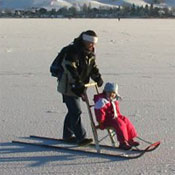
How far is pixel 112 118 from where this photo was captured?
14.7ft

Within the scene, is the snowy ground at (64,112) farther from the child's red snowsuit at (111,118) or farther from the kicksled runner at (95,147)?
the child's red snowsuit at (111,118)

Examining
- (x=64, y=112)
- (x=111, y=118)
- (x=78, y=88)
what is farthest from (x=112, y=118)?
(x=64, y=112)

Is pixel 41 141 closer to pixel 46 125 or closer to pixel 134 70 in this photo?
pixel 46 125

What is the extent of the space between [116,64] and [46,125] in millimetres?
6110

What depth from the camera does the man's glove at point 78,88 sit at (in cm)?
439

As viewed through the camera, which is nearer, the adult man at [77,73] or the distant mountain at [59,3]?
the adult man at [77,73]

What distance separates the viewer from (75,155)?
4543mm

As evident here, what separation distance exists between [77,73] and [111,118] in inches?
19.1

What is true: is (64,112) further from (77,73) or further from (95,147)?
(77,73)

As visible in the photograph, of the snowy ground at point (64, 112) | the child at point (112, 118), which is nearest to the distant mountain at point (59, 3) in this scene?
the snowy ground at point (64, 112)

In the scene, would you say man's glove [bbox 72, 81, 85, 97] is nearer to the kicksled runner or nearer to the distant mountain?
the kicksled runner

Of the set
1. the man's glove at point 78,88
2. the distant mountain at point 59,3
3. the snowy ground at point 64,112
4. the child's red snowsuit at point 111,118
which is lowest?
the distant mountain at point 59,3

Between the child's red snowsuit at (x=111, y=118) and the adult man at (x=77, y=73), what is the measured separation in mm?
197

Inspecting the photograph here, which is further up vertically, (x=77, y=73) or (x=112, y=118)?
Answer: (x=77, y=73)
